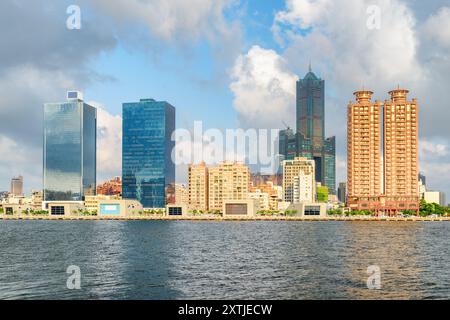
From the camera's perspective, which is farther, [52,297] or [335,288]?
[335,288]

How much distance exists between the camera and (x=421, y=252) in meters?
96.8

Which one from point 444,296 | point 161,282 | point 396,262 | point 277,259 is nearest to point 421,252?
point 396,262

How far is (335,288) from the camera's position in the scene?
185 ft

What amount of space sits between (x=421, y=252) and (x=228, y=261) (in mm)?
39007

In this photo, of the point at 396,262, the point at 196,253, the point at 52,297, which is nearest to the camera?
the point at 52,297
